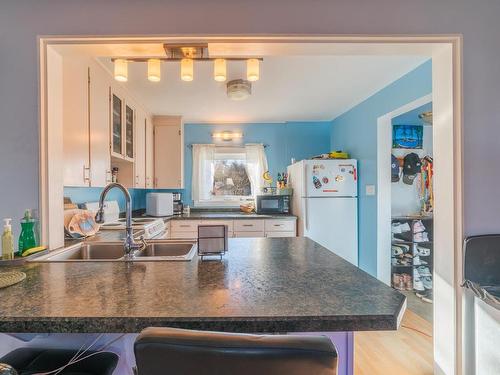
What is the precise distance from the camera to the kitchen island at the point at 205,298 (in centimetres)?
69

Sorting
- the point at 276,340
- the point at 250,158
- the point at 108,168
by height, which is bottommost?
the point at 276,340

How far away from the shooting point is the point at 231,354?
1.55 ft

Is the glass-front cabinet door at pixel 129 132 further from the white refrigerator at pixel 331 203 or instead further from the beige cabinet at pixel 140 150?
the white refrigerator at pixel 331 203

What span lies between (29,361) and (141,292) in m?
0.57

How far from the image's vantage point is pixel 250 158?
4082 mm

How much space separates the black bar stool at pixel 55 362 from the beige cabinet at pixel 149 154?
8.37ft

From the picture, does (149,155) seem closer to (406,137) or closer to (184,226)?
(184,226)

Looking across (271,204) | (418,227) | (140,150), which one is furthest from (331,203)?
(140,150)

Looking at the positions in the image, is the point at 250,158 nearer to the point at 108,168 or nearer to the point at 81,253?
the point at 108,168

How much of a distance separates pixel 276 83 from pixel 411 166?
77.3 inches

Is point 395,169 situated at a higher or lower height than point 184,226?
higher

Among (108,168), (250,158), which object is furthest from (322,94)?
(108,168)


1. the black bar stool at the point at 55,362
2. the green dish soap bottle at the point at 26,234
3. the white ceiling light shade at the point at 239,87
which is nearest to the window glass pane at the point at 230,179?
the white ceiling light shade at the point at 239,87

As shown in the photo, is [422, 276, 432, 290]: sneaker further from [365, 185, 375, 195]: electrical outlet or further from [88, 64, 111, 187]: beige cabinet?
[88, 64, 111, 187]: beige cabinet
